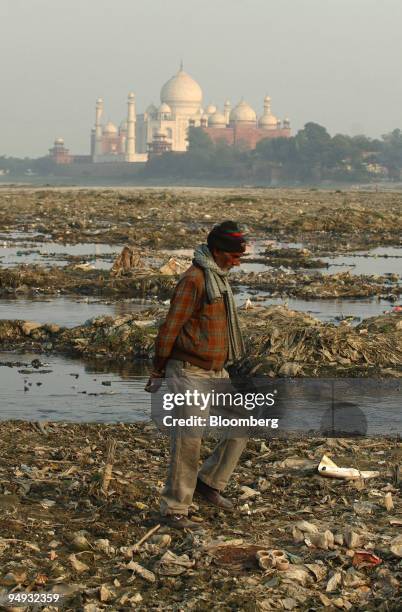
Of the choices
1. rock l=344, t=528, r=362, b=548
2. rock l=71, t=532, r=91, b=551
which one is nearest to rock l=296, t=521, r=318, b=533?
rock l=344, t=528, r=362, b=548

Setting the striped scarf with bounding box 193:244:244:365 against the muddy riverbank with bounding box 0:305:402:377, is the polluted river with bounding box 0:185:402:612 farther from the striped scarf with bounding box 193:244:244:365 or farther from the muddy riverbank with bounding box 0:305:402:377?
the striped scarf with bounding box 193:244:244:365

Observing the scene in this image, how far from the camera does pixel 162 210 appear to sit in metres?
34.5

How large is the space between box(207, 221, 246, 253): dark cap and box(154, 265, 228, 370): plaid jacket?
0.47ft

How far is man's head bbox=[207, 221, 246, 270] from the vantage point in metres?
5.27

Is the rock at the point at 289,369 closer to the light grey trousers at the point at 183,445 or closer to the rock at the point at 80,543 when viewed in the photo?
the light grey trousers at the point at 183,445

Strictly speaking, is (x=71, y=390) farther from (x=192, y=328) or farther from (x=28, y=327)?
(x=192, y=328)

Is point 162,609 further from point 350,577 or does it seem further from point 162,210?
point 162,210

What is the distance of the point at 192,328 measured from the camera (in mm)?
5230

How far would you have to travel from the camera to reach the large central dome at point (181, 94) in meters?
144

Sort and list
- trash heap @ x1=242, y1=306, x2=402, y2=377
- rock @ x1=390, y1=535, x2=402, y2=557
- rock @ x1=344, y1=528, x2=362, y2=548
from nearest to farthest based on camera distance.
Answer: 1. rock @ x1=390, y1=535, x2=402, y2=557
2. rock @ x1=344, y1=528, x2=362, y2=548
3. trash heap @ x1=242, y1=306, x2=402, y2=377

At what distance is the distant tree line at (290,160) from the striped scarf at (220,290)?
101 metres

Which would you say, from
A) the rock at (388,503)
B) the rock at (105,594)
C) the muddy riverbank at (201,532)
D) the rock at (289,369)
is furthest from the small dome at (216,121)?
the rock at (105,594)

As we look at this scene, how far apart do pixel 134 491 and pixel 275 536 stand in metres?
0.86

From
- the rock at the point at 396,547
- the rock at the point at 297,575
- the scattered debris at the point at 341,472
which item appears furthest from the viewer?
the scattered debris at the point at 341,472
